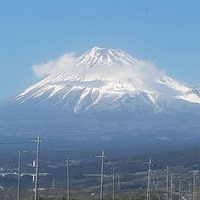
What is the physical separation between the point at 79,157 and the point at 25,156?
28.5 ft

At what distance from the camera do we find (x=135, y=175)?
86125 mm

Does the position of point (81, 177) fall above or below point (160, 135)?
below

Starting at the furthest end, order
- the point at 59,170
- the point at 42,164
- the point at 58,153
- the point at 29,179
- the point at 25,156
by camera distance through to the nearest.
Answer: the point at 58,153
the point at 25,156
the point at 42,164
the point at 59,170
the point at 29,179

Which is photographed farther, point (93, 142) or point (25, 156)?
point (93, 142)

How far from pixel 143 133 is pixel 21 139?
141ft

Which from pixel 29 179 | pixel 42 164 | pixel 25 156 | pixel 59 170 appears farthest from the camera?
pixel 25 156

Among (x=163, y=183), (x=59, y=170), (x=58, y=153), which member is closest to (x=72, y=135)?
(x=58, y=153)

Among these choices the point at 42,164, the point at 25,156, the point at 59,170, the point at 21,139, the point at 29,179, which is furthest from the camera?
the point at 21,139

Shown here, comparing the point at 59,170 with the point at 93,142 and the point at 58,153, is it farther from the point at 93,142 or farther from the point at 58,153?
the point at 93,142

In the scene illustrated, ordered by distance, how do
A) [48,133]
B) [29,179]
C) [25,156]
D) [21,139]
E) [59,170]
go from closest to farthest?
[29,179] → [59,170] → [25,156] → [21,139] → [48,133]

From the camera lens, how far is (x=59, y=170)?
3649 inches

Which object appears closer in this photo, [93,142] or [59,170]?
[59,170]

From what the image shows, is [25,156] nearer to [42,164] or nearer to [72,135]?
[42,164]

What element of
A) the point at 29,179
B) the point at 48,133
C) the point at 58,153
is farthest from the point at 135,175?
the point at 48,133
